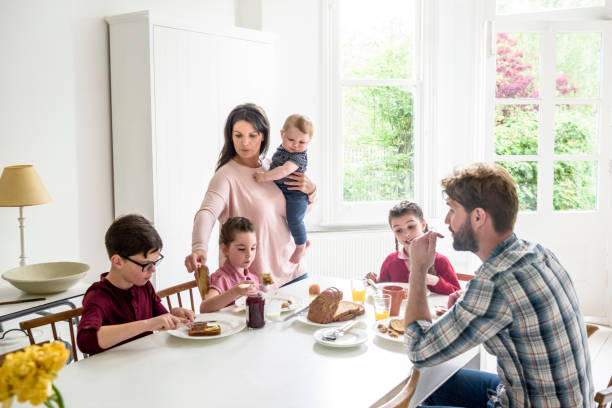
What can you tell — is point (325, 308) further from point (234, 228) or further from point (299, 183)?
point (299, 183)

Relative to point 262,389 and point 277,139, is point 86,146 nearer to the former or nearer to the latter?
point 277,139

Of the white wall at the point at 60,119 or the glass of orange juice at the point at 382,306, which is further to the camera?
the white wall at the point at 60,119

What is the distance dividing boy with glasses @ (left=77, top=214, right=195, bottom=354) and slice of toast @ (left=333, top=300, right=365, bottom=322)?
0.49 meters

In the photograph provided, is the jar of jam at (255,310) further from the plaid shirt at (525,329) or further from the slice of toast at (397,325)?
the plaid shirt at (525,329)

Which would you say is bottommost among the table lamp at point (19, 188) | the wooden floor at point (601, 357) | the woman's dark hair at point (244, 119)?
the wooden floor at point (601, 357)

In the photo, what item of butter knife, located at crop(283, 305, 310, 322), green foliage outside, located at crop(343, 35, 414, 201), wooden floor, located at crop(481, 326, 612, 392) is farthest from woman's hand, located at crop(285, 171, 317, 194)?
green foliage outside, located at crop(343, 35, 414, 201)

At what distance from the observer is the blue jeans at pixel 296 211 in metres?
2.52

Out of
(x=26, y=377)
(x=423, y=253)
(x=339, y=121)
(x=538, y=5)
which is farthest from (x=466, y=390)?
(x=538, y=5)

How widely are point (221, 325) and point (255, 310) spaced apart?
0.42ft

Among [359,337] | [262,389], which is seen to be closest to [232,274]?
[359,337]

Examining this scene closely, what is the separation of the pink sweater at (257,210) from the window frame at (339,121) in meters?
1.92

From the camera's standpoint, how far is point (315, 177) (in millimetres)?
4383

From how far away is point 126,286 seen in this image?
1.87 metres

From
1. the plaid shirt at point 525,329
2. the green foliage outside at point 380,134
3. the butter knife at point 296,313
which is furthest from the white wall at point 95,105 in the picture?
the plaid shirt at point 525,329
